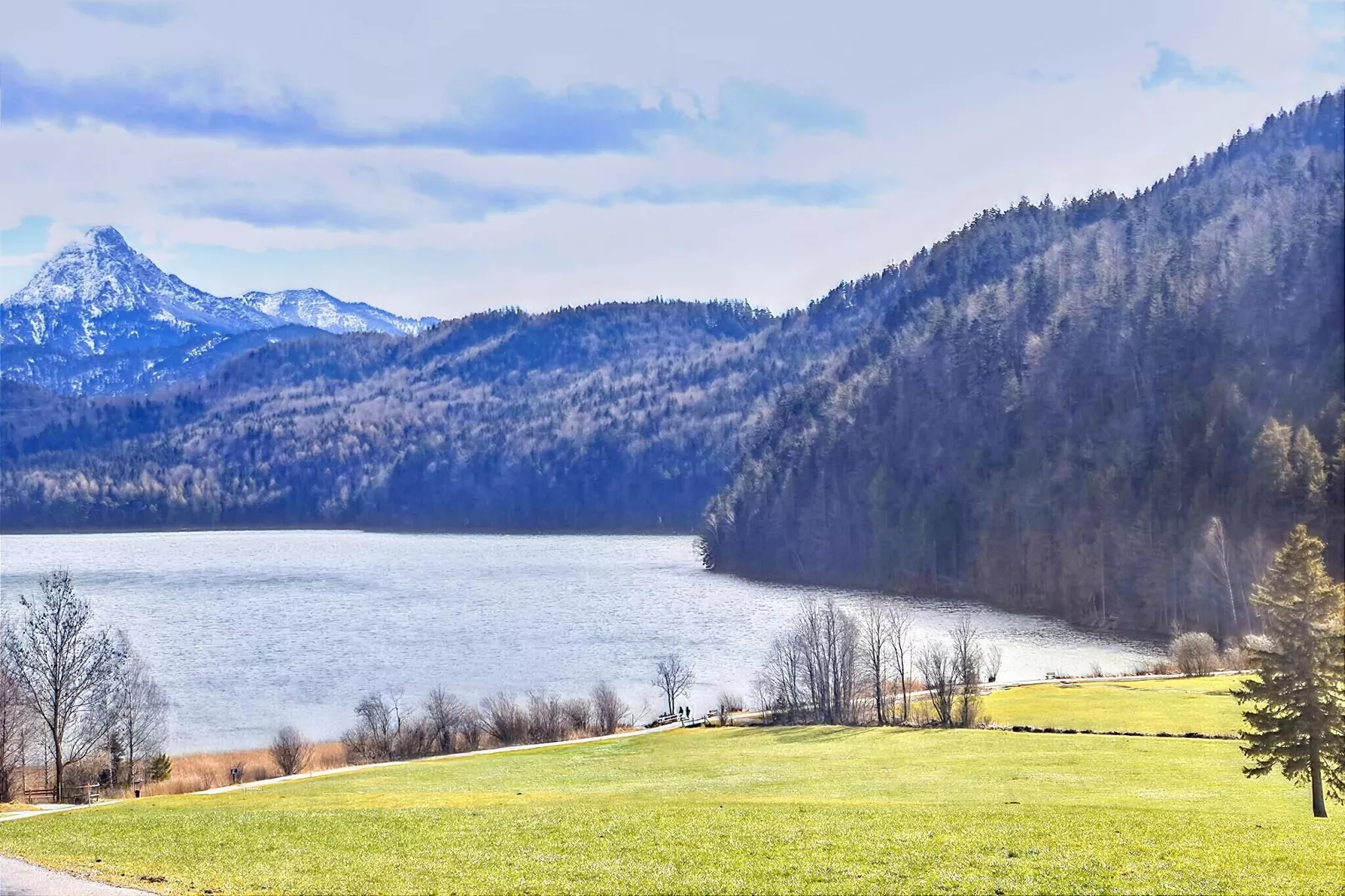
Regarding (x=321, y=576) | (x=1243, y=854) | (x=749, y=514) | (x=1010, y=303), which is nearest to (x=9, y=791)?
(x=1243, y=854)

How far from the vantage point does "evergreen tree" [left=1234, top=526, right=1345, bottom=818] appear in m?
30.0

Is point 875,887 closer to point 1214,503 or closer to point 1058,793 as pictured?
point 1058,793

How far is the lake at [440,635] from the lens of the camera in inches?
3169

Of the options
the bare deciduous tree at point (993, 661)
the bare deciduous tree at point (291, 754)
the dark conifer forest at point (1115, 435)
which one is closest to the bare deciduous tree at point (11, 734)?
the bare deciduous tree at point (291, 754)

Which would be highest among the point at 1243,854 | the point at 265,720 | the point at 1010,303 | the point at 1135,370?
the point at 1010,303

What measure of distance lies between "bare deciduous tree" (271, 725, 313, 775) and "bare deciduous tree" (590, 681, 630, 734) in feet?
57.8

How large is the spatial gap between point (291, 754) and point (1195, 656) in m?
61.7

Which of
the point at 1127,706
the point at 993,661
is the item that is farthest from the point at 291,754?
the point at 993,661

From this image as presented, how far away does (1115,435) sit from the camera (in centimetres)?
13562

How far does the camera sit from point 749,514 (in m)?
195

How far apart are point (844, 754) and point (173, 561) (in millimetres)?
178343

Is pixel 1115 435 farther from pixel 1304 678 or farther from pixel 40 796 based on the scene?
pixel 40 796

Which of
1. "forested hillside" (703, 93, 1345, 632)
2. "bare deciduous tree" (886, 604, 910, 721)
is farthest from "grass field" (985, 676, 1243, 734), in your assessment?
"forested hillside" (703, 93, 1345, 632)

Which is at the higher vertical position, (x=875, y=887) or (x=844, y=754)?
(x=875, y=887)
